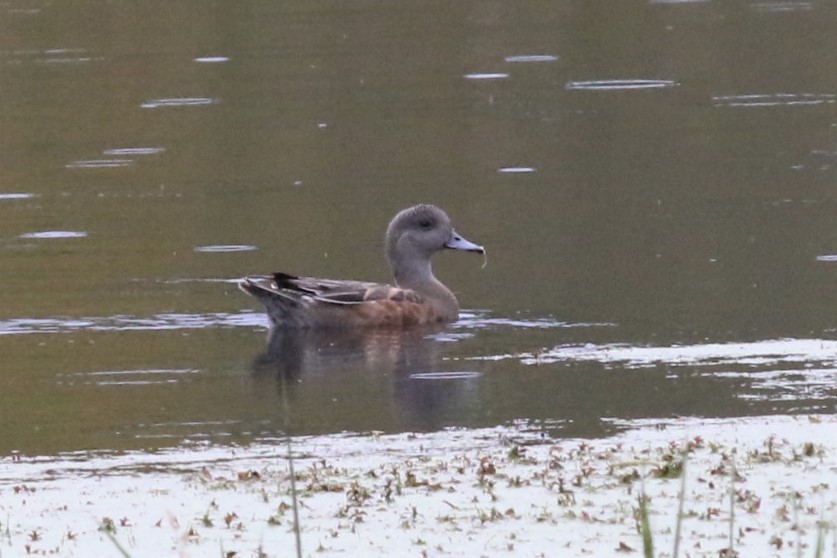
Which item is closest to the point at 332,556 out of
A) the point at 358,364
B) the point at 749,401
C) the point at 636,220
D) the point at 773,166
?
the point at 749,401

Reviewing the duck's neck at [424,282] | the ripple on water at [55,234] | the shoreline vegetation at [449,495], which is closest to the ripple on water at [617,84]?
the ripple on water at [55,234]

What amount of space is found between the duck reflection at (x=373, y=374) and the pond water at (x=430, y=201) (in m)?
0.03

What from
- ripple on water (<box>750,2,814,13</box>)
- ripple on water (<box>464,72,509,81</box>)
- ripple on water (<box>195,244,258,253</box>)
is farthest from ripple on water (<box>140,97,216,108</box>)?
ripple on water (<box>750,2,814,13</box>)

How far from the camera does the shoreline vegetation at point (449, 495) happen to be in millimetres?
6766

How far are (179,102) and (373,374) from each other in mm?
11684

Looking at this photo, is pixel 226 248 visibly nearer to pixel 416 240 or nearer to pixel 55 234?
pixel 55 234

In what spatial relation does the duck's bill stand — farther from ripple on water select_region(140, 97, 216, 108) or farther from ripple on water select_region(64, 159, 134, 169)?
ripple on water select_region(140, 97, 216, 108)

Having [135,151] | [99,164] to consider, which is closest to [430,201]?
[99,164]

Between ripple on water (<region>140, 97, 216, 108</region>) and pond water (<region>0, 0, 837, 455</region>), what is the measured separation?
0.27ft

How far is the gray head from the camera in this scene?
12805mm

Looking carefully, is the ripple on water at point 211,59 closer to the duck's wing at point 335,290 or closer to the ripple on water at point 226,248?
the ripple on water at point 226,248

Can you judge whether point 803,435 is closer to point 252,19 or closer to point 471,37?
point 471,37

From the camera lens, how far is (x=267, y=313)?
40.3 ft

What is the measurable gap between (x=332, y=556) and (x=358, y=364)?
4.30 meters
